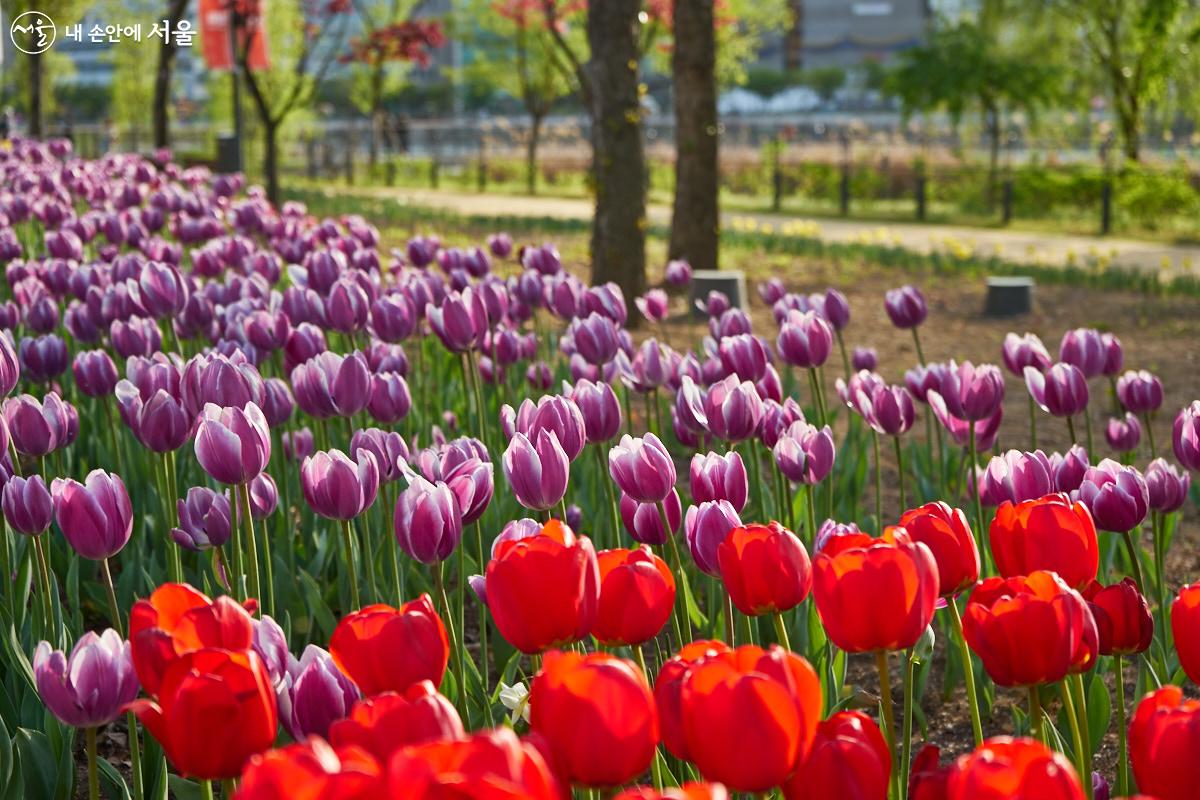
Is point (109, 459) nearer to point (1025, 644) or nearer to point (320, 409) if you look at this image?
point (320, 409)

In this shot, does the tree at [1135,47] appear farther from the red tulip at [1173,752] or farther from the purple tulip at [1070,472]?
the red tulip at [1173,752]

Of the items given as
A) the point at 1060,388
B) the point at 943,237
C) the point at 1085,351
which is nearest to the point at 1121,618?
the point at 1060,388

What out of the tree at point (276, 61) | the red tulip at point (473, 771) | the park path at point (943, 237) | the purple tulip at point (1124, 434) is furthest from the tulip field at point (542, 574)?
the tree at point (276, 61)

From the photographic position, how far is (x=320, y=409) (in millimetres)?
3145

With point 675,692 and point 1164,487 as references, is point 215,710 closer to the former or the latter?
point 675,692

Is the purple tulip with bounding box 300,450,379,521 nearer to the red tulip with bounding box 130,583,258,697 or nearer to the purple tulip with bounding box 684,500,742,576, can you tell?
the purple tulip with bounding box 684,500,742,576

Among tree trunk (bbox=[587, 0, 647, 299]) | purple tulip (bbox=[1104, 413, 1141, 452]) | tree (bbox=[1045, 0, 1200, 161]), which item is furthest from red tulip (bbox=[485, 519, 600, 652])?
tree (bbox=[1045, 0, 1200, 161])

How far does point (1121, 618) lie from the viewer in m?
1.77

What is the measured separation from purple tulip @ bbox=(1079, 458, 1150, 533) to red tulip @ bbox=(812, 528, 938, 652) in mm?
894

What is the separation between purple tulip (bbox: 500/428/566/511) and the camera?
2.15 meters

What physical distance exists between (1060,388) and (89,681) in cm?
222

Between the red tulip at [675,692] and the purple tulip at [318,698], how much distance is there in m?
0.35

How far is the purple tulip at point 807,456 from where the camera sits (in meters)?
2.79

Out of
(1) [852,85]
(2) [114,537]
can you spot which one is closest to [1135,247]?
(2) [114,537]
